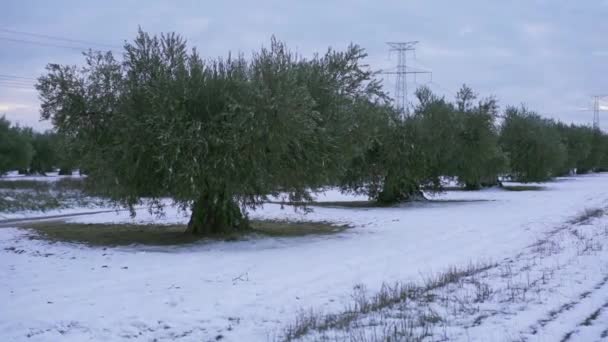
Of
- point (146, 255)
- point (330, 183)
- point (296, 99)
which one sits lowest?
point (146, 255)

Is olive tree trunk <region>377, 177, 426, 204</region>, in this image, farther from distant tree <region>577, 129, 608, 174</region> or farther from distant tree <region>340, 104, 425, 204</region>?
distant tree <region>577, 129, 608, 174</region>

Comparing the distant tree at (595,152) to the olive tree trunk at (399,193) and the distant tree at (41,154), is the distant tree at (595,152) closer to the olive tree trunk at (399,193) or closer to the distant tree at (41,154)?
the olive tree trunk at (399,193)

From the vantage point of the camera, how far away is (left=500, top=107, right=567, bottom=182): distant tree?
49.9 metres

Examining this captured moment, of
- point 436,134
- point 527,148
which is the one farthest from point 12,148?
point 527,148

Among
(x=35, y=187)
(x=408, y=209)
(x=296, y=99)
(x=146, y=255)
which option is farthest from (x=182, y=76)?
(x=35, y=187)

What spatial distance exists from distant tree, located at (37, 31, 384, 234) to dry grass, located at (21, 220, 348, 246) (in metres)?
1.04

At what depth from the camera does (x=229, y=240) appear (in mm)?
18188

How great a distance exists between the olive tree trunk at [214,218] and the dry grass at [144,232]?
1.18 ft

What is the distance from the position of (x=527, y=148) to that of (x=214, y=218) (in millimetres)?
37211

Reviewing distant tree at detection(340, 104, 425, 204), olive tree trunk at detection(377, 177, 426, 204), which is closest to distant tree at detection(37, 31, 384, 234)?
distant tree at detection(340, 104, 425, 204)

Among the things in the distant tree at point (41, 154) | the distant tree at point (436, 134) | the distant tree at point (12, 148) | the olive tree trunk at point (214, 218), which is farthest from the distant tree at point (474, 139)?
the distant tree at point (41, 154)

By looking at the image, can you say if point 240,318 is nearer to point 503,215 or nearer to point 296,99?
point 296,99

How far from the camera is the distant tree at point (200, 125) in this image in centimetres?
1619

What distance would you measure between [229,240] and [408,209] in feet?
49.8
